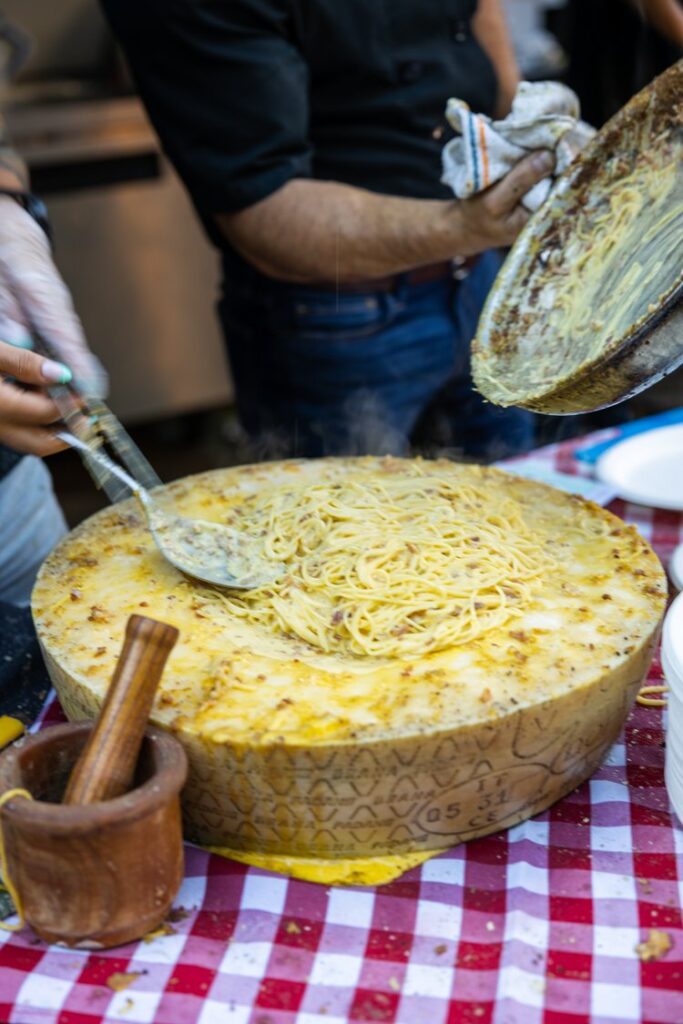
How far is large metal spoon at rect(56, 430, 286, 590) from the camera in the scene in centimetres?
189

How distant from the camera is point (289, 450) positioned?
11.8 feet

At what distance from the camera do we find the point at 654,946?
1.47 meters

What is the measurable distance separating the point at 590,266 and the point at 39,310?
3.63 ft

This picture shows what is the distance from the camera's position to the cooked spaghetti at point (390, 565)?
68.4 inches

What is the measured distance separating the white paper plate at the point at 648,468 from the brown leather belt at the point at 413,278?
32.7 inches

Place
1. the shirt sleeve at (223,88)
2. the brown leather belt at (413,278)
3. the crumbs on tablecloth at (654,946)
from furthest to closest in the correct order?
1. the brown leather belt at (413,278)
2. the shirt sleeve at (223,88)
3. the crumbs on tablecloth at (654,946)

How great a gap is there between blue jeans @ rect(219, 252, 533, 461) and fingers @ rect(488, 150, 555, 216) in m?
0.80

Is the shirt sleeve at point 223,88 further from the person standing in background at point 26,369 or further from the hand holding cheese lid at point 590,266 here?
the hand holding cheese lid at point 590,266

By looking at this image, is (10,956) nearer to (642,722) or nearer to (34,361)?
(34,361)

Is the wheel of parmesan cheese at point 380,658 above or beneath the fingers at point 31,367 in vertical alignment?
beneath

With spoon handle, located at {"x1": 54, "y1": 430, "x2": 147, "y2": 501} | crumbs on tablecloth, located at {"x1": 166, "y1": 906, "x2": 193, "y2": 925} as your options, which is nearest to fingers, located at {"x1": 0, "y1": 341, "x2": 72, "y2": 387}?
spoon handle, located at {"x1": 54, "y1": 430, "x2": 147, "y2": 501}

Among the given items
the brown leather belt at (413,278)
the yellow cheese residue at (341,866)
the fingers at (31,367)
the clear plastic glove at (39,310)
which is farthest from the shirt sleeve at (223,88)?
the yellow cheese residue at (341,866)

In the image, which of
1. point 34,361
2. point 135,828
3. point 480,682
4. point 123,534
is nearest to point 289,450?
point 123,534

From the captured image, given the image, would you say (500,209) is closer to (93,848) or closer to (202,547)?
(202,547)
